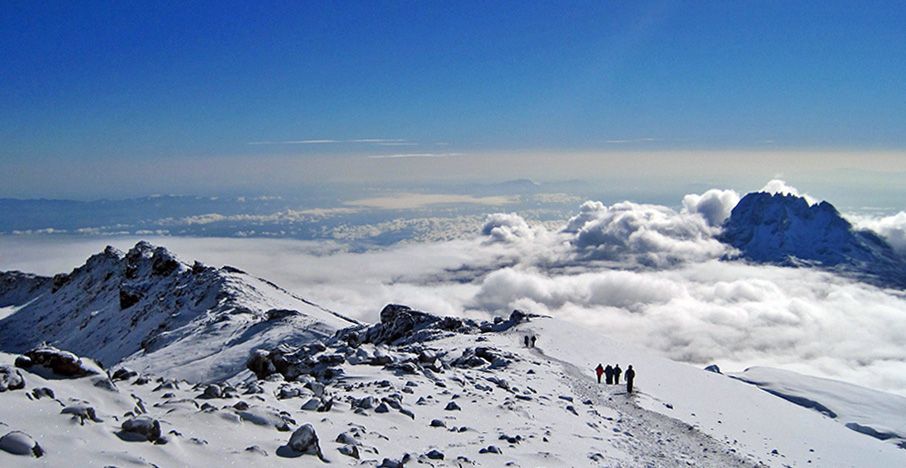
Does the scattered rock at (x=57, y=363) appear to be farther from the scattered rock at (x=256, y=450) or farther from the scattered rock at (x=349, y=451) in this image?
the scattered rock at (x=349, y=451)

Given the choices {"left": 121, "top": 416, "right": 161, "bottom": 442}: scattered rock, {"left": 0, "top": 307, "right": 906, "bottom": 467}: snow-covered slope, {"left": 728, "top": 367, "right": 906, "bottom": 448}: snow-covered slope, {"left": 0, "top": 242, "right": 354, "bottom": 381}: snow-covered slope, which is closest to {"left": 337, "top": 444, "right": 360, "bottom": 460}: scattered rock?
{"left": 0, "top": 307, "right": 906, "bottom": 467}: snow-covered slope

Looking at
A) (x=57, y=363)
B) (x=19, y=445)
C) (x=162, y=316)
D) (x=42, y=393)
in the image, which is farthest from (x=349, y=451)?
(x=162, y=316)

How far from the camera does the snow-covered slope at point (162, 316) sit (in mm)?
47531

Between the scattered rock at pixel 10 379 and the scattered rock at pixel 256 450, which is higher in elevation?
the scattered rock at pixel 10 379

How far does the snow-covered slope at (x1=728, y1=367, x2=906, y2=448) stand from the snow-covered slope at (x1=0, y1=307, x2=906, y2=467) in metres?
23.5

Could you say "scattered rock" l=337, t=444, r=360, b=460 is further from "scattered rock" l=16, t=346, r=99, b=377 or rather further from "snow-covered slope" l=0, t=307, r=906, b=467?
"scattered rock" l=16, t=346, r=99, b=377

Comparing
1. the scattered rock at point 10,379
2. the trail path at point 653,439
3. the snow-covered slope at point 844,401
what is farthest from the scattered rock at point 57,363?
the snow-covered slope at point 844,401

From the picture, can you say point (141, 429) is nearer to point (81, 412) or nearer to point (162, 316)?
point (81, 412)

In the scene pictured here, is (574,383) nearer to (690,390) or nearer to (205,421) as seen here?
(690,390)

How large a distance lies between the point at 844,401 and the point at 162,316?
77475mm

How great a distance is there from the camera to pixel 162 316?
223 ft

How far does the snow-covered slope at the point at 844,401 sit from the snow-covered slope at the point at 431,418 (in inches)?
926

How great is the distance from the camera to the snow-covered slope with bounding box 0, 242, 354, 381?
1871 inches

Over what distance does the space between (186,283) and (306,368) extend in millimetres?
62354
